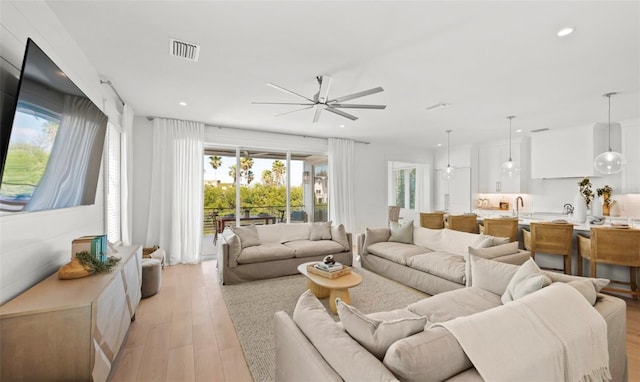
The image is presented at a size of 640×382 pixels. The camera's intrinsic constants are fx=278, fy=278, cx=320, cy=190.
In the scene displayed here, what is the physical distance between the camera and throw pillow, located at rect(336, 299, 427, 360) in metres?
1.22

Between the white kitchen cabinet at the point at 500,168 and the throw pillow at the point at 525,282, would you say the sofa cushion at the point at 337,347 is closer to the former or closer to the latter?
the throw pillow at the point at 525,282

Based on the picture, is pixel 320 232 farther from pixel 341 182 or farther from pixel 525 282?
pixel 525 282

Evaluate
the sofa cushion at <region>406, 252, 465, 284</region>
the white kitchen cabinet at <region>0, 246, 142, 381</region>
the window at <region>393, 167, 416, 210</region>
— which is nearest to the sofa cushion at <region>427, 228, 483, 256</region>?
the sofa cushion at <region>406, 252, 465, 284</region>

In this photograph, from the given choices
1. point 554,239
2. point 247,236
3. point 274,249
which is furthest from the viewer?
point 247,236

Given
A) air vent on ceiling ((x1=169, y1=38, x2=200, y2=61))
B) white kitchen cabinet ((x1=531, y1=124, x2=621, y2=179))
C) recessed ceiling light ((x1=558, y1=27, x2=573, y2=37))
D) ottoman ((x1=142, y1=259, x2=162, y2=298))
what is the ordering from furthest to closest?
white kitchen cabinet ((x1=531, y1=124, x2=621, y2=179)) < ottoman ((x1=142, y1=259, x2=162, y2=298)) < air vent on ceiling ((x1=169, y1=38, x2=200, y2=61)) < recessed ceiling light ((x1=558, y1=27, x2=573, y2=37))

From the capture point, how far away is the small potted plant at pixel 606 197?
5.11m

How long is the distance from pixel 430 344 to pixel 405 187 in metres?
A: 8.38

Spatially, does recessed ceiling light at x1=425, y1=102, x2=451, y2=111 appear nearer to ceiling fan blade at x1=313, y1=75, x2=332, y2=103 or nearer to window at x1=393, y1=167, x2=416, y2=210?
ceiling fan blade at x1=313, y1=75, x2=332, y2=103

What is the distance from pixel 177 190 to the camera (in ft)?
16.6

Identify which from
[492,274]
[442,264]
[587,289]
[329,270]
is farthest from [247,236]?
[587,289]

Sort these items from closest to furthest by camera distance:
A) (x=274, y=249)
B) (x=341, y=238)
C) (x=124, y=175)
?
(x=124, y=175) < (x=274, y=249) < (x=341, y=238)

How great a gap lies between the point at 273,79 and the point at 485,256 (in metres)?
2.99

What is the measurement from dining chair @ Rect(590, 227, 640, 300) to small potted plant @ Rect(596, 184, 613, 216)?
2375 mm

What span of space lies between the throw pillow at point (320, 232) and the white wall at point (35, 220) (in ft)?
10.4
